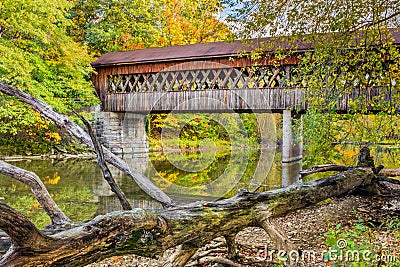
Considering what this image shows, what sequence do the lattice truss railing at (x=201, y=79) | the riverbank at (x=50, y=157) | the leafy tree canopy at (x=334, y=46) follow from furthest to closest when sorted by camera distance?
the riverbank at (x=50, y=157) → the lattice truss railing at (x=201, y=79) → the leafy tree canopy at (x=334, y=46)

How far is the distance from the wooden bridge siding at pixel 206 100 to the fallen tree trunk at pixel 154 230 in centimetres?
949

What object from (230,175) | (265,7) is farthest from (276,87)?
(265,7)

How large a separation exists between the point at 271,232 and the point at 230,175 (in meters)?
7.76

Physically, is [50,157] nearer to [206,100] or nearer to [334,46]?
[206,100]

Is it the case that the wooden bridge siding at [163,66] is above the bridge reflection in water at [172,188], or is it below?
above

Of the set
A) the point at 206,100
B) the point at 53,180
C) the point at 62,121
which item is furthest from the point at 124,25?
the point at 62,121

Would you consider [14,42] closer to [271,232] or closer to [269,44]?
[269,44]

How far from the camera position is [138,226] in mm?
2289

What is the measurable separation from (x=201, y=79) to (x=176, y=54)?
1401mm

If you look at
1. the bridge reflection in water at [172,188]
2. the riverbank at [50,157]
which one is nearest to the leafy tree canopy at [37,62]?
the riverbank at [50,157]

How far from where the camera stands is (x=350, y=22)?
3953 mm

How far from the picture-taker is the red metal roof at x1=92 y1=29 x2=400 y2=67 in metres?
13.3

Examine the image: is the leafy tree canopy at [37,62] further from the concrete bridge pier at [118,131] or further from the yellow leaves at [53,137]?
the concrete bridge pier at [118,131]

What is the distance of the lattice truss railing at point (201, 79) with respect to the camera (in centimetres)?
1324
